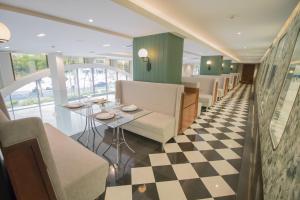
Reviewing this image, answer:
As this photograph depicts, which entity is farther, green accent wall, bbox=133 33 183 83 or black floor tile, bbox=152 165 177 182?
green accent wall, bbox=133 33 183 83

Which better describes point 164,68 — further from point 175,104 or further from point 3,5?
point 3,5

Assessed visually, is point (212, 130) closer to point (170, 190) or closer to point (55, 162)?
point (170, 190)

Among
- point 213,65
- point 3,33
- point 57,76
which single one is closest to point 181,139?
point 3,33

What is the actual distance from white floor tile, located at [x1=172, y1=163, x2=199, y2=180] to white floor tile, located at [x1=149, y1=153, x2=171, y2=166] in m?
0.16

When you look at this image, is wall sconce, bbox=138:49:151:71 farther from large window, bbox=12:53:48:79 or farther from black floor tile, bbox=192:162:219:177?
large window, bbox=12:53:48:79

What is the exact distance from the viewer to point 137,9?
6.69 ft

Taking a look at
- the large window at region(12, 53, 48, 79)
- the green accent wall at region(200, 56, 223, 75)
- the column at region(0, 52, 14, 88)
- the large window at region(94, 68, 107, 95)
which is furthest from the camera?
the large window at region(94, 68, 107, 95)

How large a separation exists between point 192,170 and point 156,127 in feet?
2.74

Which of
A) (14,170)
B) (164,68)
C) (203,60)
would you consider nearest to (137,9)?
(164,68)

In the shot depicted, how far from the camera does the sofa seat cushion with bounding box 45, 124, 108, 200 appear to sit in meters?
1.20

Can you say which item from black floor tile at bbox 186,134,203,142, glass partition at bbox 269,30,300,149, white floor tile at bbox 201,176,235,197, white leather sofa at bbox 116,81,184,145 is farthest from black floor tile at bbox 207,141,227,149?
glass partition at bbox 269,30,300,149

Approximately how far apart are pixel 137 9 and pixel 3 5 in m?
1.90

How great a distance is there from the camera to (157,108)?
297 centimetres

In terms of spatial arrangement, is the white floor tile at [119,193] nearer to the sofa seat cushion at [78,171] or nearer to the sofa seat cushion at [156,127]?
the sofa seat cushion at [78,171]
